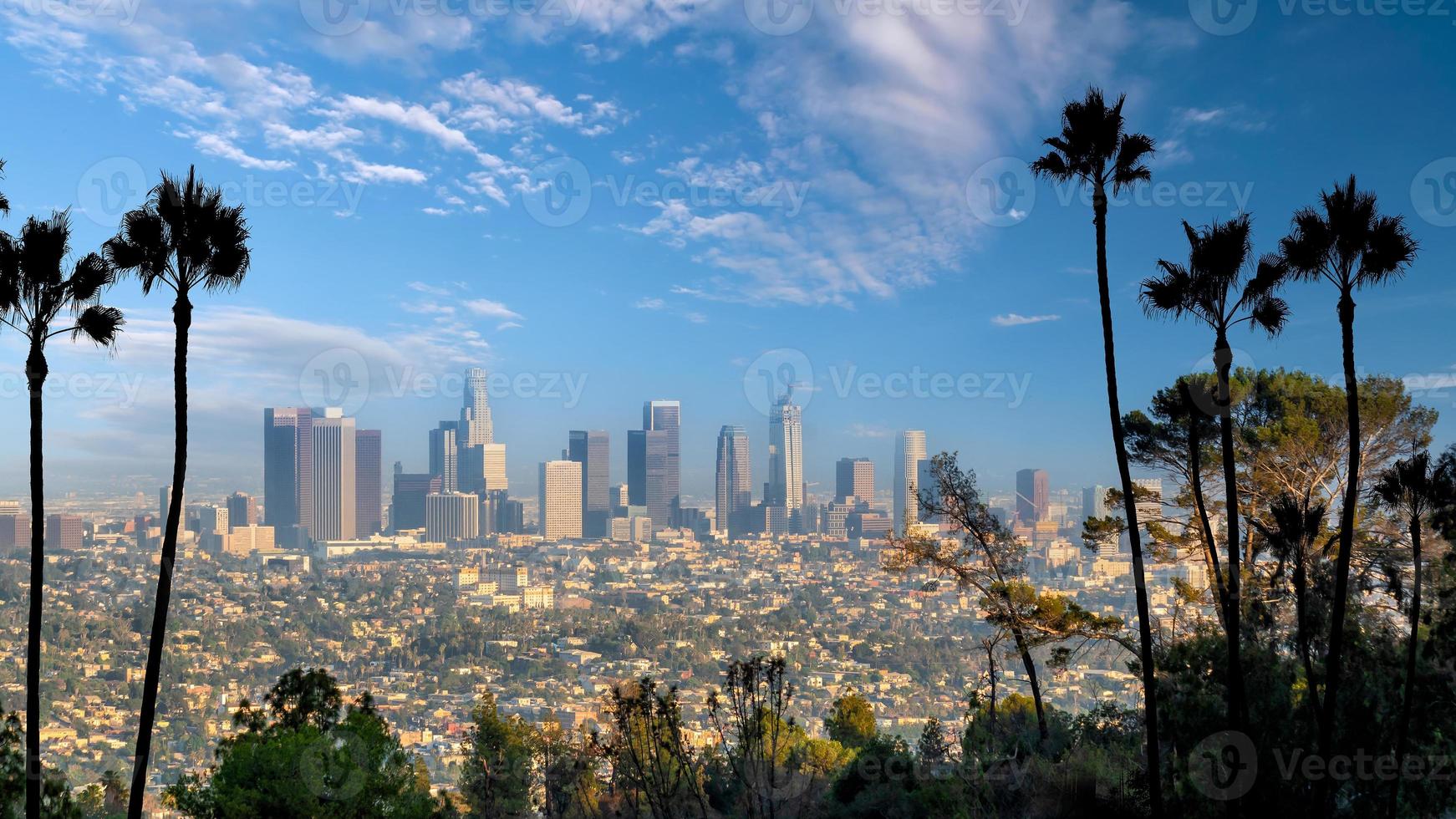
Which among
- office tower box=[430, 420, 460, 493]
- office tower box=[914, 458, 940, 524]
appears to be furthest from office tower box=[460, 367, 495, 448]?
office tower box=[914, 458, 940, 524]

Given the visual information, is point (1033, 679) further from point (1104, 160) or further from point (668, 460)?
point (668, 460)

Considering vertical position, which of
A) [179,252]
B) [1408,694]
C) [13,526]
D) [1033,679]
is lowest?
[13,526]

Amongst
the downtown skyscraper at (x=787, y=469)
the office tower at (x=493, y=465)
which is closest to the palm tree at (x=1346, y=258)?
the downtown skyscraper at (x=787, y=469)

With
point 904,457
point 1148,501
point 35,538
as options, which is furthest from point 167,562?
point 904,457

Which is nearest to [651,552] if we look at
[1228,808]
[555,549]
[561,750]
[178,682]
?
[555,549]

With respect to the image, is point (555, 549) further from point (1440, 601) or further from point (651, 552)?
point (1440, 601)

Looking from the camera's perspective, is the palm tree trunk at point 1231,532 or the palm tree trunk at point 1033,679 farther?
the palm tree trunk at point 1033,679

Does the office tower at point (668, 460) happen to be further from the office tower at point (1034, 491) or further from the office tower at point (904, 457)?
the office tower at point (1034, 491)
